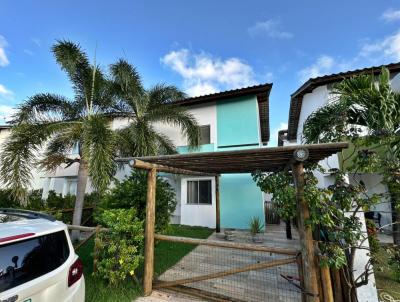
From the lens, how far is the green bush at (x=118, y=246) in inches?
179

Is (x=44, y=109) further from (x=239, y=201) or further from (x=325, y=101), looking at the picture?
(x=325, y=101)

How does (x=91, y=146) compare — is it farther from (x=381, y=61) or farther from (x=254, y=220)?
(x=381, y=61)

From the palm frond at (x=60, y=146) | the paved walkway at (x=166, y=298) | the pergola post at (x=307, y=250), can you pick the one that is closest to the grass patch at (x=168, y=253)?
the paved walkway at (x=166, y=298)

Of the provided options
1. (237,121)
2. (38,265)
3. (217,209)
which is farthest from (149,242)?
(237,121)

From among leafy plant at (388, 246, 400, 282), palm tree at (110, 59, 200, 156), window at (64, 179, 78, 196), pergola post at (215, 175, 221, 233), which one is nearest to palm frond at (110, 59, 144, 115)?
palm tree at (110, 59, 200, 156)

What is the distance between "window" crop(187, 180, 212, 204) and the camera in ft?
39.5

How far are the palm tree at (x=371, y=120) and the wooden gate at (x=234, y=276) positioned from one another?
2.27 meters

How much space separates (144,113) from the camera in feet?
31.4

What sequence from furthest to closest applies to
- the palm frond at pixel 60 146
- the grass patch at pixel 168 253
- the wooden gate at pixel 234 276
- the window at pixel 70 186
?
the window at pixel 70 186
the palm frond at pixel 60 146
the grass patch at pixel 168 253
the wooden gate at pixel 234 276

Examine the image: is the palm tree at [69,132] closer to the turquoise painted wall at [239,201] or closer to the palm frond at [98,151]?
the palm frond at [98,151]

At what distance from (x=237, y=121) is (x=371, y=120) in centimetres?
795

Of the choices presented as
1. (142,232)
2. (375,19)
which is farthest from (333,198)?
(375,19)

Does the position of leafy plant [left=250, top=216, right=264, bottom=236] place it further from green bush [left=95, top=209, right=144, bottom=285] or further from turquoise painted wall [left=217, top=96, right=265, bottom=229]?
green bush [left=95, top=209, right=144, bottom=285]

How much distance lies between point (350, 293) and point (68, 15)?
39.1 ft
